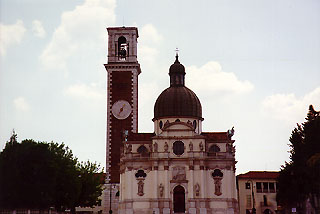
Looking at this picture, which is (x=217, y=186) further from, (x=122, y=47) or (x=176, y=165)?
(x=122, y=47)

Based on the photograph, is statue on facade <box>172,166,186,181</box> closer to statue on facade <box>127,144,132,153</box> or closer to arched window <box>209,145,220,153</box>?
arched window <box>209,145,220,153</box>

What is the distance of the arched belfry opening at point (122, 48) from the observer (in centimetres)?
8725

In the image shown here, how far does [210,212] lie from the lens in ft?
240

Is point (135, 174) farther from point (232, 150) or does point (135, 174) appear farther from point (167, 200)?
point (232, 150)

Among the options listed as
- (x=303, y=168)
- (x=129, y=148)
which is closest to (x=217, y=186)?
(x=129, y=148)

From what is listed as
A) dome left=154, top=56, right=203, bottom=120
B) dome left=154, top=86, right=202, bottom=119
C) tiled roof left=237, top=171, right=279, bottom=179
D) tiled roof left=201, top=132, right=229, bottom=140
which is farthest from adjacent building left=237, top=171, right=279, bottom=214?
dome left=154, top=86, right=202, bottom=119

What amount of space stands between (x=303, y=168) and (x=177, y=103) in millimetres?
25350

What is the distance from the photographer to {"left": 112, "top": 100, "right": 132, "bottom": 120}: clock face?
83.9m

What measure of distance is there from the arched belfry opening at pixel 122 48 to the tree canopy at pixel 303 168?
1305 inches

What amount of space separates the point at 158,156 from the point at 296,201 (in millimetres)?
20741

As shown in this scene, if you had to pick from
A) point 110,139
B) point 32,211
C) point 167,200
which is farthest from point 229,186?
point 32,211

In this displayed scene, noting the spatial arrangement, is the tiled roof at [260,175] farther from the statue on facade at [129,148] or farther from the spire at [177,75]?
the statue on facade at [129,148]

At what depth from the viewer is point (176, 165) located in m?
75.1

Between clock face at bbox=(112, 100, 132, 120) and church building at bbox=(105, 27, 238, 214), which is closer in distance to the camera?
church building at bbox=(105, 27, 238, 214)
